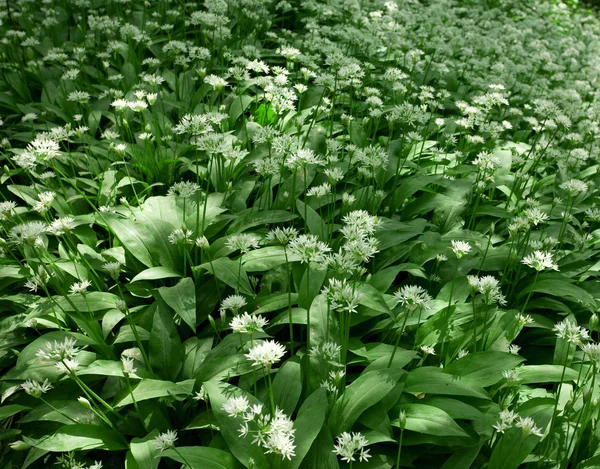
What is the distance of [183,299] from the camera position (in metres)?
2.61

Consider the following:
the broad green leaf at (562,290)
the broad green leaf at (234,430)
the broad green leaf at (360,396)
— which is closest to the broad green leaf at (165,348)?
the broad green leaf at (234,430)

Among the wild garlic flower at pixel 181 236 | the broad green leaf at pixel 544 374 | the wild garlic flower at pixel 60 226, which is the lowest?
the broad green leaf at pixel 544 374

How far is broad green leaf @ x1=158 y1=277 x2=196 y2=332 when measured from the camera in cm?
252

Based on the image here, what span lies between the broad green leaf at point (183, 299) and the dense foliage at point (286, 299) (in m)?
0.02

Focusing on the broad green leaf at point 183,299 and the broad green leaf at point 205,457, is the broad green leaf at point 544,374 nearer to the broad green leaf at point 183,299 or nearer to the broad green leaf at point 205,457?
the broad green leaf at point 205,457

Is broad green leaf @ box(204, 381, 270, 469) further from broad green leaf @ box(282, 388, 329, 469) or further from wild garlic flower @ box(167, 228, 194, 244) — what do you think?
wild garlic flower @ box(167, 228, 194, 244)

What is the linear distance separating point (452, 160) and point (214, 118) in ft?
7.74

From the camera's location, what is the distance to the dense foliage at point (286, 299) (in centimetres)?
208

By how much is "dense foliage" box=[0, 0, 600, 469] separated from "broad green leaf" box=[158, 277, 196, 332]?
2 centimetres

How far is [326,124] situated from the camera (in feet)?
14.6

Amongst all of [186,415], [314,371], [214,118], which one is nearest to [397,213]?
[214,118]

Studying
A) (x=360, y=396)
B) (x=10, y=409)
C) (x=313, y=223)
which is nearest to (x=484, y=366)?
(x=360, y=396)

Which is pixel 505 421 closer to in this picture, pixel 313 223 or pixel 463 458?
pixel 463 458

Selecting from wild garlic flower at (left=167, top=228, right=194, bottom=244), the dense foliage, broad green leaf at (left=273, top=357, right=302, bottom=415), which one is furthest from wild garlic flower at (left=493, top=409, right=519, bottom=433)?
wild garlic flower at (left=167, top=228, right=194, bottom=244)
